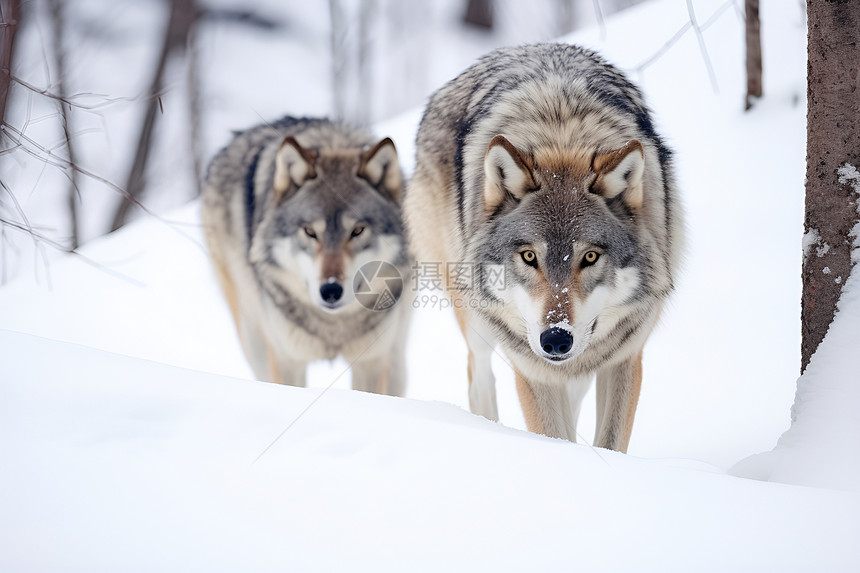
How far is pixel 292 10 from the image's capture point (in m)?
19.1

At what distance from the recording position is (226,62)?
1734cm

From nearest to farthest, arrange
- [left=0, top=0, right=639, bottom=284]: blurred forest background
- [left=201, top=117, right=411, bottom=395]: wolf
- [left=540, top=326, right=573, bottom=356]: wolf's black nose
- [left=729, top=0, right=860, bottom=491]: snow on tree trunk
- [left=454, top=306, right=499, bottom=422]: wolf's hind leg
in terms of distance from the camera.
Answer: [left=729, top=0, right=860, bottom=491]: snow on tree trunk < [left=540, top=326, right=573, bottom=356]: wolf's black nose < [left=454, top=306, right=499, bottom=422]: wolf's hind leg < [left=201, top=117, right=411, bottom=395]: wolf < [left=0, top=0, right=639, bottom=284]: blurred forest background

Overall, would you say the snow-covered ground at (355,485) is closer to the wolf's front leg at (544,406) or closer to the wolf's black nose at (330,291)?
the wolf's front leg at (544,406)

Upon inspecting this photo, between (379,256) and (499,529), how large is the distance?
2.83 meters

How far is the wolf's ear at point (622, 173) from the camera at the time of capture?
2.92 meters

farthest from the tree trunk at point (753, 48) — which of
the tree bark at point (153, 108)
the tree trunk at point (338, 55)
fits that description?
the tree trunk at point (338, 55)

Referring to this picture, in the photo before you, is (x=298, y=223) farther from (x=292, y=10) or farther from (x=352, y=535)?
(x=292, y=10)

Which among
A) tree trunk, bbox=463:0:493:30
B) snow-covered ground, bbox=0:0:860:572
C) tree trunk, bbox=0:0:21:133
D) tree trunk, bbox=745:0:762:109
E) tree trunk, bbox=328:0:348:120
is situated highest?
tree trunk, bbox=463:0:493:30

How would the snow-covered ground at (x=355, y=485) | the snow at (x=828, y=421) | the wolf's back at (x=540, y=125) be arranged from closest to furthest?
the snow-covered ground at (x=355, y=485) < the snow at (x=828, y=421) < the wolf's back at (x=540, y=125)

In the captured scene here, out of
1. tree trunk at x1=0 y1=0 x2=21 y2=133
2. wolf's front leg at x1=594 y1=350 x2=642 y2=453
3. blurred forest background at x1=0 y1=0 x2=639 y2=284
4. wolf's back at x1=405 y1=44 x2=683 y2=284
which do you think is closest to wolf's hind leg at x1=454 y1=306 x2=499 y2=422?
wolf's back at x1=405 y1=44 x2=683 y2=284

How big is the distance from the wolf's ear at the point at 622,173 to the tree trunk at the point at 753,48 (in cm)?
454

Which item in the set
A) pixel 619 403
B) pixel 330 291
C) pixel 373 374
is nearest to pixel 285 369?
pixel 373 374

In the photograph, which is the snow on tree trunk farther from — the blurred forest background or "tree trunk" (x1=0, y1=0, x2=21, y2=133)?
the blurred forest background

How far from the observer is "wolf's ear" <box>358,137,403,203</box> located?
4.53 meters
